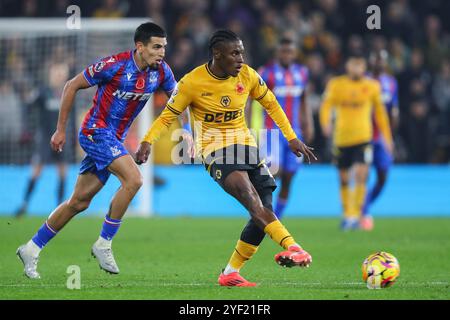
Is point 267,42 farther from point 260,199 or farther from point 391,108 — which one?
point 260,199

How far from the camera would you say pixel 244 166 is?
27.2ft

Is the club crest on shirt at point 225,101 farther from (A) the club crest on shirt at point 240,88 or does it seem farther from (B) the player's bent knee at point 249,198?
(B) the player's bent knee at point 249,198

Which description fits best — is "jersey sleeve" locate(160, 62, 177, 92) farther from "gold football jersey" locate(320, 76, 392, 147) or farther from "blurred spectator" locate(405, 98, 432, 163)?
"blurred spectator" locate(405, 98, 432, 163)

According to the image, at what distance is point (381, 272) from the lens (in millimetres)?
7953

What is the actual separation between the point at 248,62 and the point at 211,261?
1012 cm

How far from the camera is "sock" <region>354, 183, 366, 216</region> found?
609 inches

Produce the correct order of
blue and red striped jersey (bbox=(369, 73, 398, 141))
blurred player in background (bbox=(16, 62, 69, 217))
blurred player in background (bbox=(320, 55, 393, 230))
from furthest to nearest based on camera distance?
blurred player in background (bbox=(16, 62, 69, 217))
blue and red striped jersey (bbox=(369, 73, 398, 141))
blurred player in background (bbox=(320, 55, 393, 230))

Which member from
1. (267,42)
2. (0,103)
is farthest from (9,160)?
(267,42)

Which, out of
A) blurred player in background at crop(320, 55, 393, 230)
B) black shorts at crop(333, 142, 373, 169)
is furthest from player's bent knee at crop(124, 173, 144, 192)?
black shorts at crop(333, 142, 373, 169)

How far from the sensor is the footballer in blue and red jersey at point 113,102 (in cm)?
909

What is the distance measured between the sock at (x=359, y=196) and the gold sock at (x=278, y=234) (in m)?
7.66

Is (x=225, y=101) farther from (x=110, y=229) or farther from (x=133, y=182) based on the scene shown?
(x=110, y=229)

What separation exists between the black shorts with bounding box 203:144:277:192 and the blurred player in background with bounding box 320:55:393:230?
701 cm
